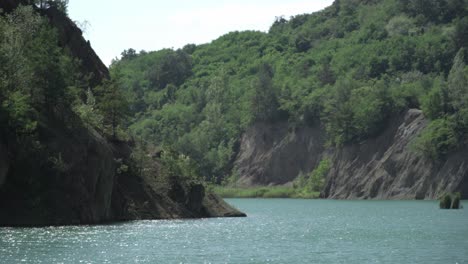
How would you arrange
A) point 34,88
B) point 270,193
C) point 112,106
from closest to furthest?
point 34,88 < point 112,106 < point 270,193

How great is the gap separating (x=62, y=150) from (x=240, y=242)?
737 inches

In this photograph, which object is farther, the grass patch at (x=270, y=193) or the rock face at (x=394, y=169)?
the grass patch at (x=270, y=193)

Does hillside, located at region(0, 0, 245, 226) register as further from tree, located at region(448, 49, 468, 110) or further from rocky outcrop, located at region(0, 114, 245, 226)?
tree, located at region(448, 49, 468, 110)

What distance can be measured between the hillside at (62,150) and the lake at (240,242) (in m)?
2.99

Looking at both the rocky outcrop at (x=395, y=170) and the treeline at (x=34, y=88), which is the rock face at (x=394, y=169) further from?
the treeline at (x=34, y=88)

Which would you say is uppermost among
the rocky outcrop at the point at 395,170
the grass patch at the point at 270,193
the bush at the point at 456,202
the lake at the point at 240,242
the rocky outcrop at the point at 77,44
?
the rocky outcrop at the point at 77,44

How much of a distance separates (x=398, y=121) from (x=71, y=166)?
10750 cm

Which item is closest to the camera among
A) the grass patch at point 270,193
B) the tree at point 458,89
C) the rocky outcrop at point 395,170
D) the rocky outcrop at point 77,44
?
the rocky outcrop at point 77,44

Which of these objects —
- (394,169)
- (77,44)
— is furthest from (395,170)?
(77,44)

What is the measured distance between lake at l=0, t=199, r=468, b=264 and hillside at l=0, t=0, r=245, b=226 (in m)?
2.99

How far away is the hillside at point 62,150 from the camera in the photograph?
247 ft

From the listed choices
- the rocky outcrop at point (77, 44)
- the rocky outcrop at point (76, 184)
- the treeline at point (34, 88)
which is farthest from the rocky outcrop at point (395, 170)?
the treeline at point (34, 88)

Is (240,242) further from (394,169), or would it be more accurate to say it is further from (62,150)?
(394,169)

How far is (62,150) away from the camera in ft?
258
